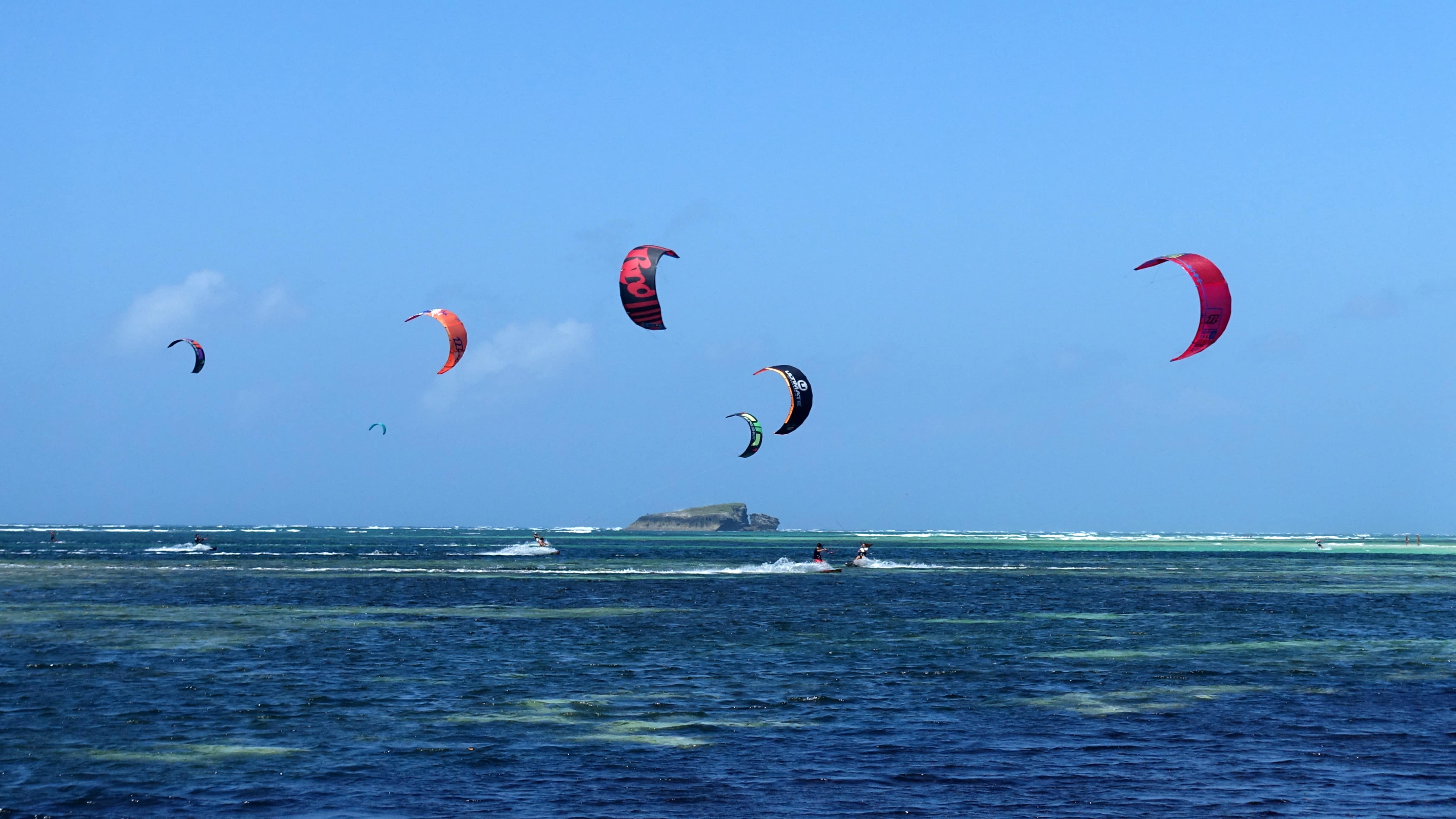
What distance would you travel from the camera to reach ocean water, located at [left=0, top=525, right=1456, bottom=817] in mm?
14898

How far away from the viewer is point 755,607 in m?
43.9

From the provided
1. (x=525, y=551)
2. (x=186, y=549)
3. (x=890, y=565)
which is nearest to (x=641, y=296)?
(x=890, y=565)

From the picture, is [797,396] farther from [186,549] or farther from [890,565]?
[186,549]

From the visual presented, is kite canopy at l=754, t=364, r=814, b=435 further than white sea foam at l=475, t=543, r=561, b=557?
No

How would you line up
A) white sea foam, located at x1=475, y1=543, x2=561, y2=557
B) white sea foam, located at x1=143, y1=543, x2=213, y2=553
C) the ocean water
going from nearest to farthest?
the ocean water < white sea foam, located at x1=475, y1=543, x2=561, y2=557 < white sea foam, located at x1=143, y1=543, x2=213, y2=553

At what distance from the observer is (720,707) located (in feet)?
69.7

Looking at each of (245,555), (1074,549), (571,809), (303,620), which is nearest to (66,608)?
(303,620)

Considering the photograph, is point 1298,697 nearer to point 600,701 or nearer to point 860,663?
point 860,663

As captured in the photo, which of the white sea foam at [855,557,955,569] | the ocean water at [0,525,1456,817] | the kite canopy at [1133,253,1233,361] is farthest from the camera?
the white sea foam at [855,557,955,569]

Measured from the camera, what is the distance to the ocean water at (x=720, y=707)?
14.9 metres

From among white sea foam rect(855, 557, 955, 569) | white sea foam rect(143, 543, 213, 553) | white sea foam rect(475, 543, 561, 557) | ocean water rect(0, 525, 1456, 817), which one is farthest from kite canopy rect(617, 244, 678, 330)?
white sea foam rect(143, 543, 213, 553)

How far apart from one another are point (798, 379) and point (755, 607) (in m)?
12.7

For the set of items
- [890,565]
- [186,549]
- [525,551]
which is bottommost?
[890,565]

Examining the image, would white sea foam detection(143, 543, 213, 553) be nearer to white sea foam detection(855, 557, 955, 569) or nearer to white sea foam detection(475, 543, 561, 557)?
white sea foam detection(475, 543, 561, 557)
